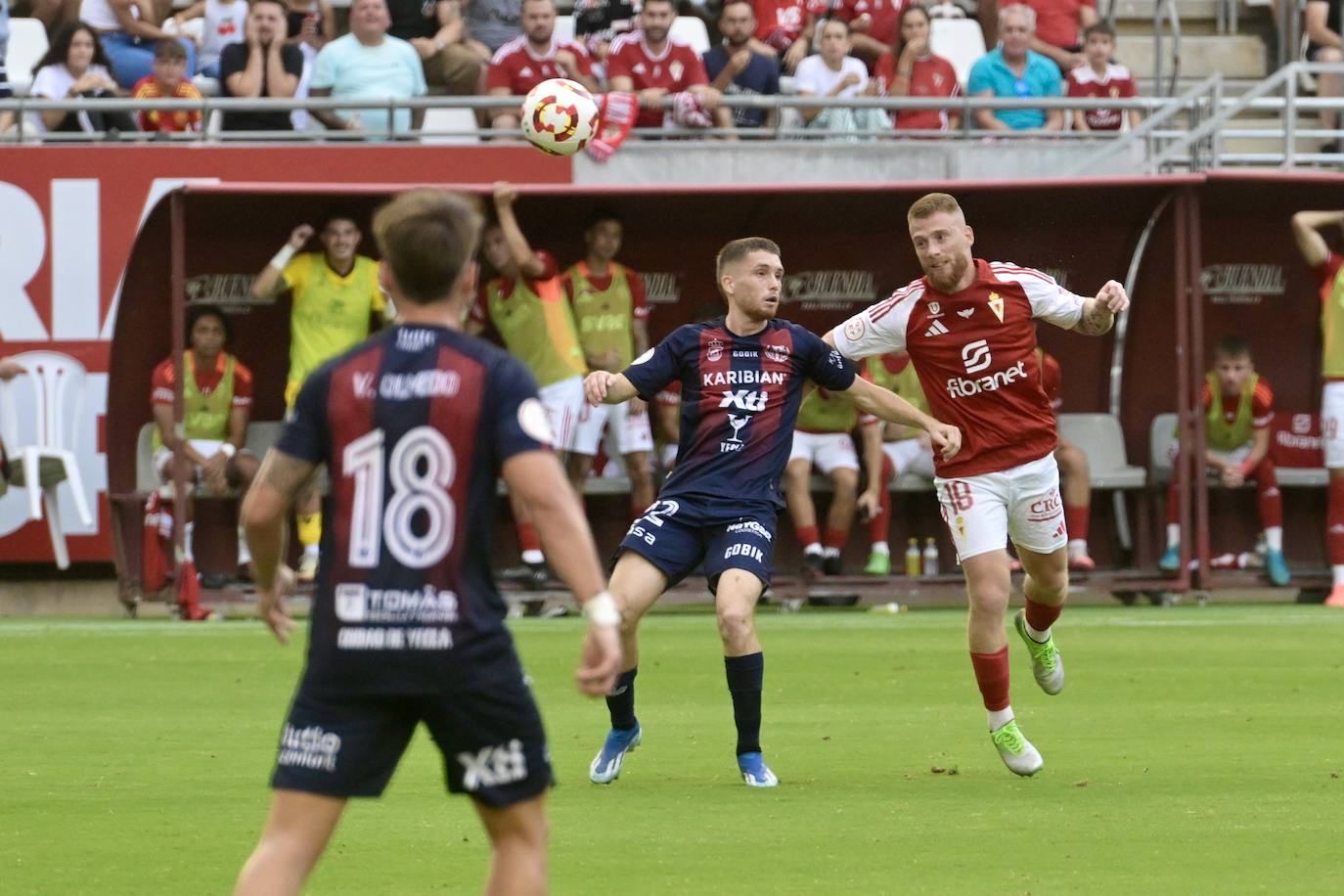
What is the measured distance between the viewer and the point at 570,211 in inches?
667

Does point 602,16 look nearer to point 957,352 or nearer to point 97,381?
point 97,381

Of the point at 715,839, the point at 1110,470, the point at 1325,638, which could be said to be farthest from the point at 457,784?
the point at 1110,470

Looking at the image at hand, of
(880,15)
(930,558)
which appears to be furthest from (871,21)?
(930,558)

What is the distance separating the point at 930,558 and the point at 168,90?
24.4ft

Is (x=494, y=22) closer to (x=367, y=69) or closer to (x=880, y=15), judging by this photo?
(x=367, y=69)

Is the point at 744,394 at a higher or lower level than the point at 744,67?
lower

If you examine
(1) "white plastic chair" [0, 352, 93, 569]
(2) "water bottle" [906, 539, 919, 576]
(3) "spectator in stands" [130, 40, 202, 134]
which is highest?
(3) "spectator in stands" [130, 40, 202, 134]

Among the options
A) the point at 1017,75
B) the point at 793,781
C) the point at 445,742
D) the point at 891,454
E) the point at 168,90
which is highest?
the point at 1017,75

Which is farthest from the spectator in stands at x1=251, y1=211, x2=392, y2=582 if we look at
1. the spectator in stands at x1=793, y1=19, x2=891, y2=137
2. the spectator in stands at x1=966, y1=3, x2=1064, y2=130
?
the spectator in stands at x1=966, y1=3, x2=1064, y2=130

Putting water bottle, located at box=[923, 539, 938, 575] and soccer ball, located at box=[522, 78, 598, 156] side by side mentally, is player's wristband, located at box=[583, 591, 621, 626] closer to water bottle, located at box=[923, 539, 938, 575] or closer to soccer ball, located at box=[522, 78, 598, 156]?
soccer ball, located at box=[522, 78, 598, 156]

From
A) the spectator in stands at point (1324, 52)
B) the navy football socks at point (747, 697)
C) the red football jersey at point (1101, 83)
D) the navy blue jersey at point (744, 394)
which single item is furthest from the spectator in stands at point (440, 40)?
the navy football socks at point (747, 697)

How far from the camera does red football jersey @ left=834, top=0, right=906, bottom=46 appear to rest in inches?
777

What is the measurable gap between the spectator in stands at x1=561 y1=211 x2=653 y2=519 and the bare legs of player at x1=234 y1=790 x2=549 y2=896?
11875mm

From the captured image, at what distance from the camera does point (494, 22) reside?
1916 centimetres
